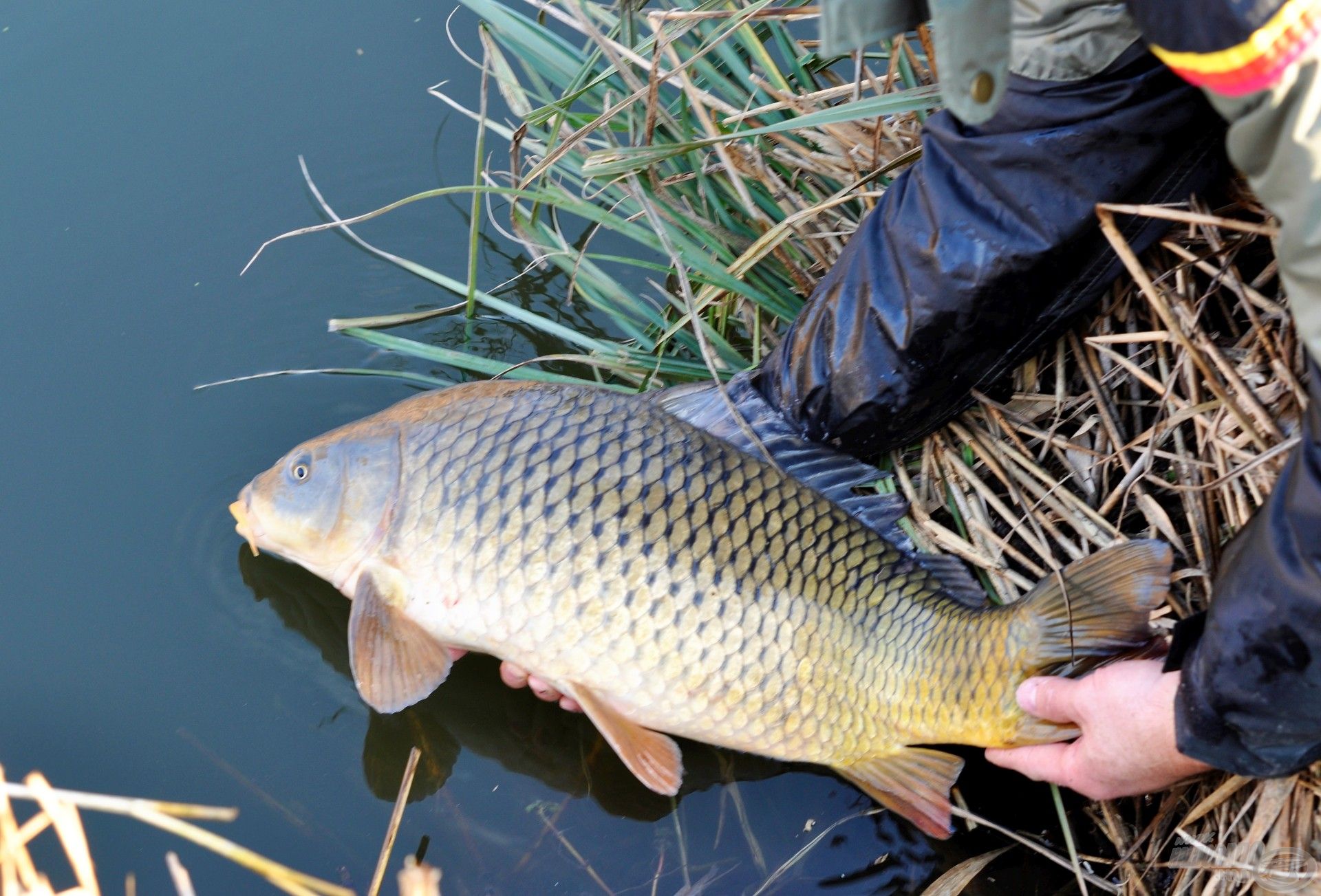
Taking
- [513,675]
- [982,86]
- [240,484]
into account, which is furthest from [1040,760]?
[240,484]

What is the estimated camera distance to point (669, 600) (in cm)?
190

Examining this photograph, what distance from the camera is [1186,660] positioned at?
1514 millimetres

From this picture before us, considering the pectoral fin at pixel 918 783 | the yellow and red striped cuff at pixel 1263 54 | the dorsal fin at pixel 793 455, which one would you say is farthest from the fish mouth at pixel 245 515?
the yellow and red striped cuff at pixel 1263 54

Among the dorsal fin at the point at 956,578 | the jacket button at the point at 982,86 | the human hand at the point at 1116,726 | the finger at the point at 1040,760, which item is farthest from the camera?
the dorsal fin at the point at 956,578

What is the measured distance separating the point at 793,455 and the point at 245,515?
44.3 inches

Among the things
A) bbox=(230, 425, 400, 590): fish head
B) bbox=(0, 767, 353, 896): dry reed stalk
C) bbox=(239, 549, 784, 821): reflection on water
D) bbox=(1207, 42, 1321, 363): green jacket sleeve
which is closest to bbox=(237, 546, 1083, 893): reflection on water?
bbox=(239, 549, 784, 821): reflection on water

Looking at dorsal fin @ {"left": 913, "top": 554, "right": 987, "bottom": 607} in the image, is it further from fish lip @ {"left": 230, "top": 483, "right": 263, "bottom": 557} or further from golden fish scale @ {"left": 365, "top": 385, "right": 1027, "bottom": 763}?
fish lip @ {"left": 230, "top": 483, "right": 263, "bottom": 557}

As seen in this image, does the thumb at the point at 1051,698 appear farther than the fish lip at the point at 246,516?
No

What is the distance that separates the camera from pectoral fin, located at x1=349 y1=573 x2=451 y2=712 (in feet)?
6.59

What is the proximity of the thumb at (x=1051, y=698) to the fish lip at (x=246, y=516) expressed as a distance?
4.91ft

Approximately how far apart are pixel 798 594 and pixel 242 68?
2.41 m

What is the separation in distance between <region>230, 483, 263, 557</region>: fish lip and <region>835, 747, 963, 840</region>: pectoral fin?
1.28 meters

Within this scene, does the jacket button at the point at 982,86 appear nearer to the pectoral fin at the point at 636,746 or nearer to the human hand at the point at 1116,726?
the human hand at the point at 1116,726

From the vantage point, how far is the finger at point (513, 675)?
2029 mm
